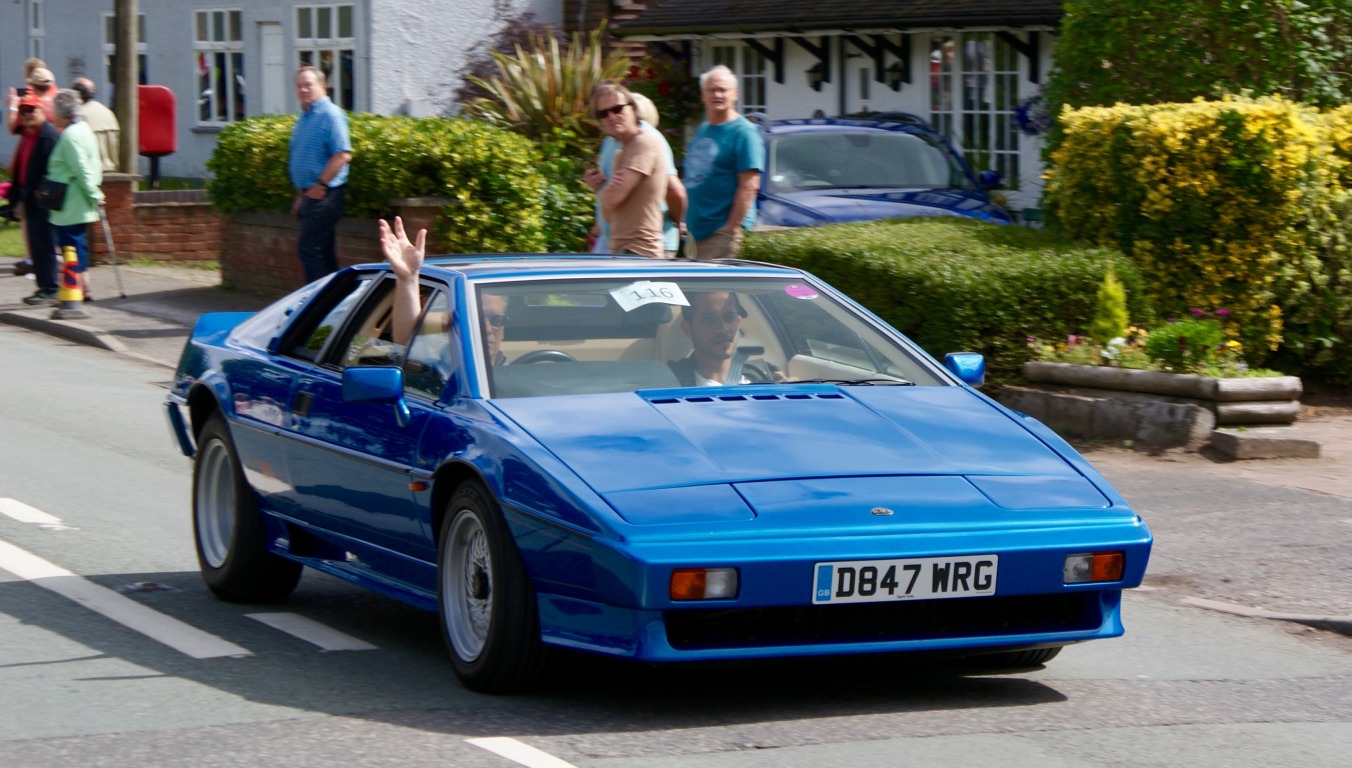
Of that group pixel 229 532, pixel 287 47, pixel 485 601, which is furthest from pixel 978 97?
pixel 485 601

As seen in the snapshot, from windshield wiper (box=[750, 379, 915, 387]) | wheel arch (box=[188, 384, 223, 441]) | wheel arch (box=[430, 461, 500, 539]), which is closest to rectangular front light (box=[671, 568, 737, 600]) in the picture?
wheel arch (box=[430, 461, 500, 539])

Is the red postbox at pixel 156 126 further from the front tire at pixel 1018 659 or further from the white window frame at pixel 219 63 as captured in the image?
the front tire at pixel 1018 659

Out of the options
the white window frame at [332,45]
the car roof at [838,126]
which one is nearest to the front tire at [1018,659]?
the car roof at [838,126]

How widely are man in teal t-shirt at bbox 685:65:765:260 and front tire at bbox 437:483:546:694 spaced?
6080 mm

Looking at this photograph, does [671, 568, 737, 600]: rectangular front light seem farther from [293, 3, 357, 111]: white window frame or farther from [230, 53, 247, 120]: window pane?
[230, 53, 247, 120]: window pane

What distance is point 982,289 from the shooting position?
37.3 feet

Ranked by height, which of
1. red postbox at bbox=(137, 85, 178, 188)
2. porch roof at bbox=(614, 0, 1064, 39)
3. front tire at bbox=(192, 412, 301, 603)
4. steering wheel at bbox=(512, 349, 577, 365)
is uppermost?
porch roof at bbox=(614, 0, 1064, 39)

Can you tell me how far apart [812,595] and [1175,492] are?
4874 mm

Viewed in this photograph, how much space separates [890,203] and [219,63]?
19.1 m

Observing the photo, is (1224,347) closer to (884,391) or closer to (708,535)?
(884,391)

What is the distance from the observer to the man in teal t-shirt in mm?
11578

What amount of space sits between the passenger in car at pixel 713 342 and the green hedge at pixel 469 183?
9.11 m

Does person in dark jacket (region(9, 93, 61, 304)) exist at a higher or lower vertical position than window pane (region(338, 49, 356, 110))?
lower

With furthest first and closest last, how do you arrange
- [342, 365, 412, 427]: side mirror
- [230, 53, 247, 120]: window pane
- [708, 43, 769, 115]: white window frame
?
1. [230, 53, 247, 120]: window pane
2. [708, 43, 769, 115]: white window frame
3. [342, 365, 412, 427]: side mirror
